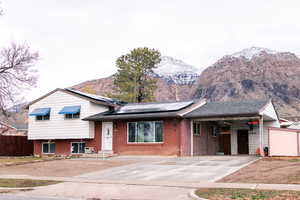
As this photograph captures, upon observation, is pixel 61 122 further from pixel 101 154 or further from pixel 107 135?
pixel 101 154

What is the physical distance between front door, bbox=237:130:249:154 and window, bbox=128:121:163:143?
8.84 m

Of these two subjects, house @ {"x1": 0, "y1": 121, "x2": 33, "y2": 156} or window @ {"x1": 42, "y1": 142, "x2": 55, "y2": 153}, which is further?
house @ {"x1": 0, "y1": 121, "x2": 33, "y2": 156}

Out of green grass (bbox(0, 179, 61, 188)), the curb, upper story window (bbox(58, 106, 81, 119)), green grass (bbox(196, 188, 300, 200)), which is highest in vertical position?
upper story window (bbox(58, 106, 81, 119))

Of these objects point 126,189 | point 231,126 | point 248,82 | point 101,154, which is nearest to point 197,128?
point 231,126

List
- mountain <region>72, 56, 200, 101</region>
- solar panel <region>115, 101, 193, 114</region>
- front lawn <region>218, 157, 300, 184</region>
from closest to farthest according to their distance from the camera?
front lawn <region>218, 157, 300, 184</region> → solar panel <region>115, 101, 193, 114</region> → mountain <region>72, 56, 200, 101</region>

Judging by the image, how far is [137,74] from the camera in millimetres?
57000

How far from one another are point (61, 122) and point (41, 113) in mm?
1853

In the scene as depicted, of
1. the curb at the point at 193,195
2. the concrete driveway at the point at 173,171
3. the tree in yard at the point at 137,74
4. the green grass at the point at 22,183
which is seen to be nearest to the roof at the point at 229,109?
the concrete driveway at the point at 173,171

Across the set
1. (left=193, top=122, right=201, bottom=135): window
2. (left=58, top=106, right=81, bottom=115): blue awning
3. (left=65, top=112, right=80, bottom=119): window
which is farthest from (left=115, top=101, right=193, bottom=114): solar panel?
(left=65, top=112, right=80, bottom=119): window

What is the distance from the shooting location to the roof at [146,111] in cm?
2869

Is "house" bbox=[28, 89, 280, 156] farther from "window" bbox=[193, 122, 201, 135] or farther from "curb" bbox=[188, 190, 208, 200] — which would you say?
"curb" bbox=[188, 190, 208, 200]

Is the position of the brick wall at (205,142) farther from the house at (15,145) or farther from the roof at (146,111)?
the house at (15,145)

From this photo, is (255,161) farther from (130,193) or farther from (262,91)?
(262,91)

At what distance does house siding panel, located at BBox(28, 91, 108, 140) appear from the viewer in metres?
32.2
